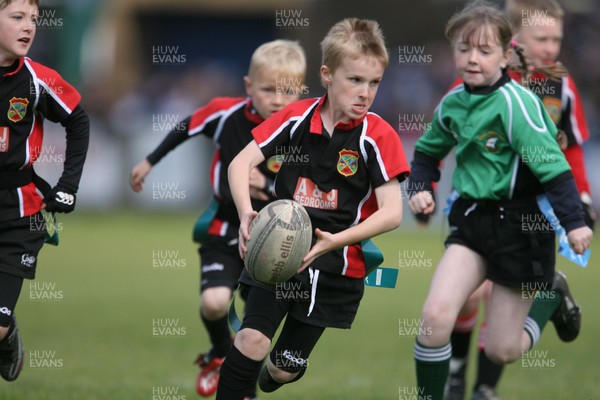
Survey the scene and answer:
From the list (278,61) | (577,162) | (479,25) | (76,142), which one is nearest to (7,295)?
(76,142)

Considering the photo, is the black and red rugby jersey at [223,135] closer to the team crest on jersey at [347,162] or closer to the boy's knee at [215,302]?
the boy's knee at [215,302]

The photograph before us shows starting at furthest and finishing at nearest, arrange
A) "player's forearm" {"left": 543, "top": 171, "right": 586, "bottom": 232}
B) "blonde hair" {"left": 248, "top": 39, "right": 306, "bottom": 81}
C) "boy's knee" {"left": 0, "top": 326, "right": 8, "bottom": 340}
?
"blonde hair" {"left": 248, "top": 39, "right": 306, "bottom": 81}
"boy's knee" {"left": 0, "top": 326, "right": 8, "bottom": 340}
"player's forearm" {"left": 543, "top": 171, "right": 586, "bottom": 232}

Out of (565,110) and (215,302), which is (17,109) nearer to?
(215,302)

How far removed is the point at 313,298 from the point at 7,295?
1650 millimetres

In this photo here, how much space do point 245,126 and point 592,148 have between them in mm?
11722

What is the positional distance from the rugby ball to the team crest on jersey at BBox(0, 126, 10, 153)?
1558 millimetres

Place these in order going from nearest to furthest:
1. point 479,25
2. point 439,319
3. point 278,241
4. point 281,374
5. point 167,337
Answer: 1. point 278,241
2. point 281,374
3. point 439,319
4. point 479,25
5. point 167,337

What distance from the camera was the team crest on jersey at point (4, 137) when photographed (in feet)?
18.1

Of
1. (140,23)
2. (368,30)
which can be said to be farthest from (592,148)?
(140,23)

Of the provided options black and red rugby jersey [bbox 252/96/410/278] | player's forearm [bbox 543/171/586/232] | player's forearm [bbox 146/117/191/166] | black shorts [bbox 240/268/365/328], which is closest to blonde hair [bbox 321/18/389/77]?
black and red rugby jersey [bbox 252/96/410/278]

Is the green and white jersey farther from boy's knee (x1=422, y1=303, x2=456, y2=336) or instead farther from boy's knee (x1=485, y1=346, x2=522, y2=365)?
boy's knee (x1=485, y1=346, x2=522, y2=365)

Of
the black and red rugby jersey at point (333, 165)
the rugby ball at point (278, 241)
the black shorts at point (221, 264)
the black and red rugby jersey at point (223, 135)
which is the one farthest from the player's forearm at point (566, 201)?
the black shorts at point (221, 264)

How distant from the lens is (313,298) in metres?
5.22

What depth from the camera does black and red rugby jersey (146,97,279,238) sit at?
6.64 metres
